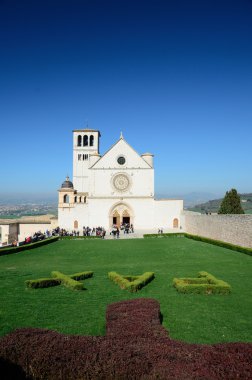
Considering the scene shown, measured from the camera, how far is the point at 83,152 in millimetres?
57344

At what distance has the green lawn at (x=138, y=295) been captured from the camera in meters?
9.41

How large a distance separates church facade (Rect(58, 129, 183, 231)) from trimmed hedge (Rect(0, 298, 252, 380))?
1541 inches

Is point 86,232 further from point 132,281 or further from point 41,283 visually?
point 41,283

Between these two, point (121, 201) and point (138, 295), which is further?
point (121, 201)

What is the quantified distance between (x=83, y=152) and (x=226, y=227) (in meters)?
33.3

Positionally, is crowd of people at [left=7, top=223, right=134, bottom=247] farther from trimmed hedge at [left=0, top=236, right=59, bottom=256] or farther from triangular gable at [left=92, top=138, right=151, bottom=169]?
triangular gable at [left=92, top=138, right=151, bottom=169]

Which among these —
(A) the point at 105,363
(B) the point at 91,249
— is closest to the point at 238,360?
(A) the point at 105,363

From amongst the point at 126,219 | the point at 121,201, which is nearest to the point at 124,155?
the point at 121,201

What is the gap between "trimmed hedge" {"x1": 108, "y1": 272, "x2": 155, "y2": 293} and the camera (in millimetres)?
13220

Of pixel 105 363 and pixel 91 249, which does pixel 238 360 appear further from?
pixel 91 249

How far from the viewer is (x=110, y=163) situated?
4678 centimetres

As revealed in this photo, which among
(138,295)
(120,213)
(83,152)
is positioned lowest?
(138,295)

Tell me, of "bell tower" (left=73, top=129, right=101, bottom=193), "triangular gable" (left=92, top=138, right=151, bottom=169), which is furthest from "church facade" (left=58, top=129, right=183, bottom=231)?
"bell tower" (left=73, top=129, right=101, bottom=193)

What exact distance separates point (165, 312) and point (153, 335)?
10.2 feet
